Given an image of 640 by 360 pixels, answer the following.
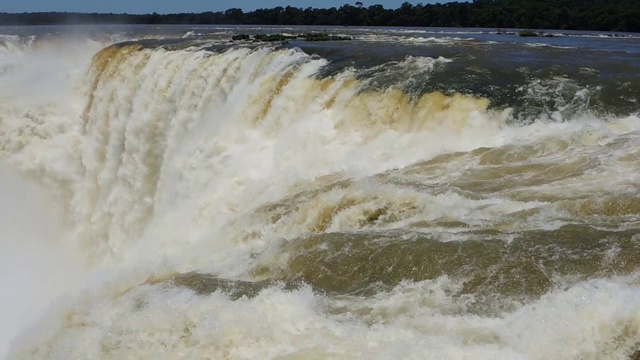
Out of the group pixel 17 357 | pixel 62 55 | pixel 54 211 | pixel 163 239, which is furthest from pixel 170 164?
pixel 62 55

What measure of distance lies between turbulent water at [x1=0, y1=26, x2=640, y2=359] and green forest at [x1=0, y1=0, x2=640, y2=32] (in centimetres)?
2382

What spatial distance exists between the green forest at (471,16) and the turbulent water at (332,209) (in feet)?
78.2

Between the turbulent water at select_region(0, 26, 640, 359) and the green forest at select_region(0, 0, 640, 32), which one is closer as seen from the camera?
the turbulent water at select_region(0, 26, 640, 359)

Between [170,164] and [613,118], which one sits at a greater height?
[613,118]

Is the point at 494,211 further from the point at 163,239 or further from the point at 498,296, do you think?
the point at 163,239

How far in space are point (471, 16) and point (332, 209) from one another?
143 ft

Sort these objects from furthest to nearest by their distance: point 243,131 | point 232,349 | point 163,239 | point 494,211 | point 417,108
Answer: point 243,131, point 417,108, point 163,239, point 494,211, point 232,349

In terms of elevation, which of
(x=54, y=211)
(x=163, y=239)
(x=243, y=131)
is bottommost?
(x=54, y=211)

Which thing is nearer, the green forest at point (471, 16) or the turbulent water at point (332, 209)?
the turbulent water at point (332, 209)

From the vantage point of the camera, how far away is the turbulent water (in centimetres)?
450

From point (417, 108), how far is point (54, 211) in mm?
9450

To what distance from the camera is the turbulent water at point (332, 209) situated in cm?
450

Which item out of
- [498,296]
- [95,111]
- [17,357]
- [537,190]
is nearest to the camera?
[498,296]

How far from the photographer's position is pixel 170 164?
1165 centimetres
